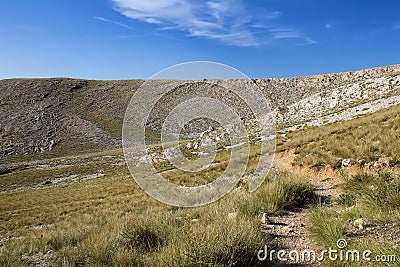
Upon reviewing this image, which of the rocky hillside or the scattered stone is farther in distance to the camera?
the rocky hillside

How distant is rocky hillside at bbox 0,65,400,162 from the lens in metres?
75.6

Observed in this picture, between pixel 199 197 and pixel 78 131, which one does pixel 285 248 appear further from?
pixel 78 131

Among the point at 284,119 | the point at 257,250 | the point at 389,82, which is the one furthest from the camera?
the point at 284,119

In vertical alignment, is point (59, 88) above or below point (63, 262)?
above

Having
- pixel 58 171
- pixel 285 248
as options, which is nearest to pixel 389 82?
pixel 285 248

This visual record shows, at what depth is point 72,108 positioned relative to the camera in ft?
313

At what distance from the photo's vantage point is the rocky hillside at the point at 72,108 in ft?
248

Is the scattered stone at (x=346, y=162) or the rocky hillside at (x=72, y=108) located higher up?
the rocky hillside at (x=72, y=108)

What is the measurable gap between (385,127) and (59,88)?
373 feet

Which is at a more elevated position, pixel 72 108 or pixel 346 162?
pixel 72 108

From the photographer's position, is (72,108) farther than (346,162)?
Yes

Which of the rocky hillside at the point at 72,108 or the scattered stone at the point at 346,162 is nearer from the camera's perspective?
the scattered stone at the point at 346,162

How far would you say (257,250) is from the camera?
12.5 feet

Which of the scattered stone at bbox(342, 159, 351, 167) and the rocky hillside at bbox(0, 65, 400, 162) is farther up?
the rocky hillside at bbox(0, 65, 400, 162)
